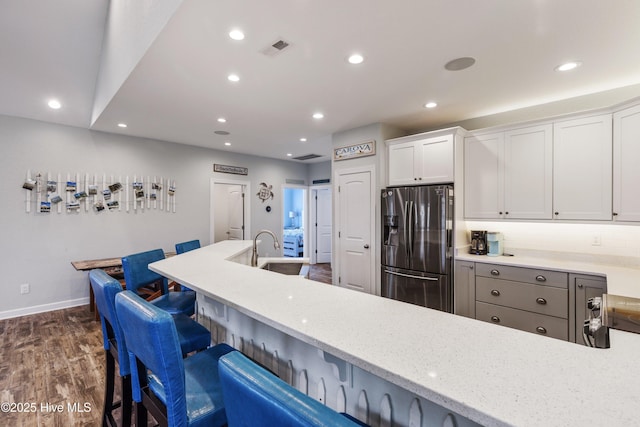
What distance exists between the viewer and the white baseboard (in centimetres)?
395

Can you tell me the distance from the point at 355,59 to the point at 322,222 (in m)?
5.56

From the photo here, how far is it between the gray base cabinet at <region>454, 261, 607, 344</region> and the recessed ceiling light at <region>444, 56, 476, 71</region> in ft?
6.49

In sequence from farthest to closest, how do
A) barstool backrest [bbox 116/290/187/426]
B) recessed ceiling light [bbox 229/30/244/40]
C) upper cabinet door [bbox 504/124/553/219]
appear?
upper cabinet door [bbox 504/124/553/219] → recessed ceiling light [bbox 229/30/244/40] → barstool backrest [bbox 116/290/187/426]

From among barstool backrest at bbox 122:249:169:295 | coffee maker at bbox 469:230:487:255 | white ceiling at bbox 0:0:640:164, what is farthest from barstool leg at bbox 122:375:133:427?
coffee maker at bbox 469:230:487:255

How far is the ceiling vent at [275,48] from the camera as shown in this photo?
2.11 metres

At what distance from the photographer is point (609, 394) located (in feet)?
2.07

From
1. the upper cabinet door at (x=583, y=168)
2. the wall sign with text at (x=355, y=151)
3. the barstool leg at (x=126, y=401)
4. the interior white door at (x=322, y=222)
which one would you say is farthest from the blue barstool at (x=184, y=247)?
the interior white door at (x=322, y=222)

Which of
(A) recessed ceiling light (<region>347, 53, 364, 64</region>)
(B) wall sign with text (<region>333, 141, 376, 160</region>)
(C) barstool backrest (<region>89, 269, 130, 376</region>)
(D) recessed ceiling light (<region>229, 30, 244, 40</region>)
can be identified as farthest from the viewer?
(B) wall sign with text (<region>333, 141, 376, 160</region>)

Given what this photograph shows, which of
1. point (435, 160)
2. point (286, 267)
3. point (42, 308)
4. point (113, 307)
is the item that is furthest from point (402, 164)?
point (42, 308)

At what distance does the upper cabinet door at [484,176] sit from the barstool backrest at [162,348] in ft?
11.5

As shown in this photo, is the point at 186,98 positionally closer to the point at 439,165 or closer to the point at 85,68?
the point at 85,68

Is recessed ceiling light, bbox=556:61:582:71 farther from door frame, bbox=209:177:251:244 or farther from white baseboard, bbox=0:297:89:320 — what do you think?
white baseboard, bbox=0:297:89:320

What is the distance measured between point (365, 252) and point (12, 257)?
4.81m

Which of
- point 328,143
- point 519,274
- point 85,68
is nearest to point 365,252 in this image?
point 519,274
